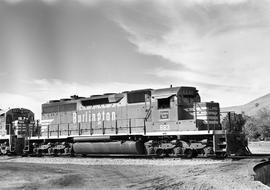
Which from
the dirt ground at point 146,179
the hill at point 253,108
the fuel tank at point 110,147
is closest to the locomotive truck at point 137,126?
the fuel tank at point 110,147

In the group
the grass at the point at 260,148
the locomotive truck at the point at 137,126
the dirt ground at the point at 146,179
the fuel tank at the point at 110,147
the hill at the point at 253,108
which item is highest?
the hill at the point at 253,108

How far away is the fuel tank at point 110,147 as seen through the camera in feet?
59.8

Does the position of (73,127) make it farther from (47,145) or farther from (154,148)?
(154,148)

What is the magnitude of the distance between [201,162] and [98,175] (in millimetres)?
5057

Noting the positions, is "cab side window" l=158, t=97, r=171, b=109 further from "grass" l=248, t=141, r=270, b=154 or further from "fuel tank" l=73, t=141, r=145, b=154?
"grass" l=248, t=141, r=270, b=154

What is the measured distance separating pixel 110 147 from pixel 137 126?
1938 mm

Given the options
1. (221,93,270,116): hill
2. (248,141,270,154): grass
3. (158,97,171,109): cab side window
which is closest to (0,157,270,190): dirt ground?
(158,97,171,109): cab side window

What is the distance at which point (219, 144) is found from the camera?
52.4 ft

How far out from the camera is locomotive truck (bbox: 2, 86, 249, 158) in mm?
16875

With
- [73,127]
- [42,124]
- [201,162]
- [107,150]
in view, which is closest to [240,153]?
[201,162]

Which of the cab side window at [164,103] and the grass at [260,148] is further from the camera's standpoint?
the grass at [260,148]

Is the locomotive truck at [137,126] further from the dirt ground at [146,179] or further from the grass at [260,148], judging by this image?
the grass at [260,148]

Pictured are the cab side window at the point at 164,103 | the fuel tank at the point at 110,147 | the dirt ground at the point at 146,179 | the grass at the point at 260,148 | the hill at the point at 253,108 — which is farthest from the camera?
the hill at the point at 253,108

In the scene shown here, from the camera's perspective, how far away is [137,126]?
18906mm
